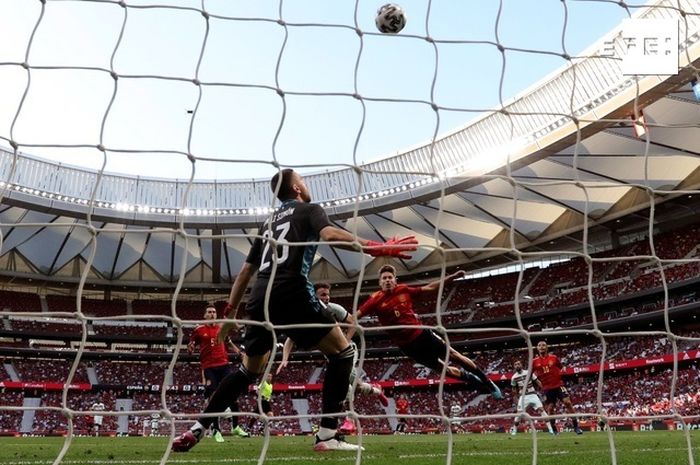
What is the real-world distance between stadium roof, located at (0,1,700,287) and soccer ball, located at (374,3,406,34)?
45.9 feet

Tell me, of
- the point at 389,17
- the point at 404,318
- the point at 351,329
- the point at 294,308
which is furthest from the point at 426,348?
the point at 389,17

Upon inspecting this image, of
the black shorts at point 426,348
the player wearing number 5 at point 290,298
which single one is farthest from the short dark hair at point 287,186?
the black shorts at point 426,348

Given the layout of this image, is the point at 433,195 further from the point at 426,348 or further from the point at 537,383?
the point at 426,348

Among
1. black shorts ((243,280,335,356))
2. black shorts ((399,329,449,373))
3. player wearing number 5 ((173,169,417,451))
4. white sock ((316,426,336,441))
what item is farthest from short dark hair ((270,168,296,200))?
black shorts ((399,329,449,373))

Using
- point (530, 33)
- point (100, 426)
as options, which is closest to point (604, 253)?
point (100, 426)

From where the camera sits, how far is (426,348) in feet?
23.1

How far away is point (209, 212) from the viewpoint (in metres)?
29.7

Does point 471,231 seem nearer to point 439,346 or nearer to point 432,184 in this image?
point 432,184

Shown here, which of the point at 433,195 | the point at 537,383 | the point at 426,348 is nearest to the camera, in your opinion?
the point at 426,348

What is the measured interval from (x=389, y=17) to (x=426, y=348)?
3.52 metres

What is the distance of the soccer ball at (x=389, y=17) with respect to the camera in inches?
199

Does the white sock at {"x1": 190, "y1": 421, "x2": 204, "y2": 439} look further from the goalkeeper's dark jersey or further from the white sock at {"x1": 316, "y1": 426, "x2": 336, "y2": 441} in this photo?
the goalkeeper's dark jersey

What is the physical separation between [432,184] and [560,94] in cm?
560

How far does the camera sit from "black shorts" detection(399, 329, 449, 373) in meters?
6.95
